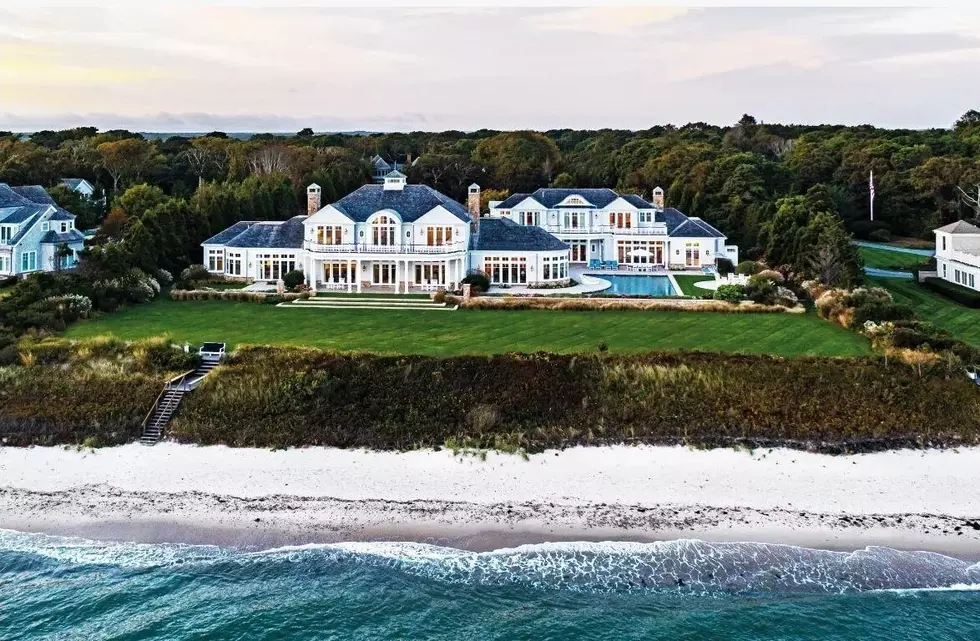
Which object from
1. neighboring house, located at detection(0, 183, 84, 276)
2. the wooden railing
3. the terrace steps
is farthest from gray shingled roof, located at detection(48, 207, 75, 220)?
the wooden railing

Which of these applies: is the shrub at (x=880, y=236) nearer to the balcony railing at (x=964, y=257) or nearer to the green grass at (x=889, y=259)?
the green grass at (x=889, y=259)

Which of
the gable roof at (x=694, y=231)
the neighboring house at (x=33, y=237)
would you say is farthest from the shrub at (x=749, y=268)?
the neighboring house at (x=33, y=237)

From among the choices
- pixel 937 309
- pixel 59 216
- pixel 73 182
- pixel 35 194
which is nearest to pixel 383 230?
pixel 59 216

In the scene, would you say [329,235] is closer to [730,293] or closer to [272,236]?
[272,236]

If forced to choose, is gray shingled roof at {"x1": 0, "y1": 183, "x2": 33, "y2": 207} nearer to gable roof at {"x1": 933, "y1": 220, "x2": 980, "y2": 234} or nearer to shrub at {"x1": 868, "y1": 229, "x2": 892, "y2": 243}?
gable roof at {"x1": 933, "y1": 220, "x2": 980, "y2": 234}

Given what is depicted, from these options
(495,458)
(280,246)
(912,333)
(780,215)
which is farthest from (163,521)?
(780,215)

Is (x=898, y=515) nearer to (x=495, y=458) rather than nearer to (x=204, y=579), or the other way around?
(x=495, y=458)
